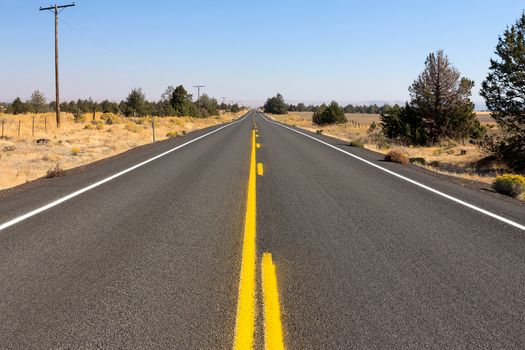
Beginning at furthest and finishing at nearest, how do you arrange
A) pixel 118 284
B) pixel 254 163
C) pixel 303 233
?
pixel 254 163 → pixel 303 233 → pixel 118 284

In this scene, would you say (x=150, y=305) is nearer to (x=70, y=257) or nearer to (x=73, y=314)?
(x=73, y=314)

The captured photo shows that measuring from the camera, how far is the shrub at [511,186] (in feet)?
29.9

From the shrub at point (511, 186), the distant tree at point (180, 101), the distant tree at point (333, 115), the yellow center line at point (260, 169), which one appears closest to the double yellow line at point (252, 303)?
the yellow center line at point (260, 169)

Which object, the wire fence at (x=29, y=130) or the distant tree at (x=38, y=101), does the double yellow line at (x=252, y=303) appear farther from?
the distant tree at (x=38, y=101)

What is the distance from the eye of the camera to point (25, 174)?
41.2 ft

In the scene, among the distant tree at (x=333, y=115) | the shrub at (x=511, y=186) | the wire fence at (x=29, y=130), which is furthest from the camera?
the distant tree at (x=333, y=115)

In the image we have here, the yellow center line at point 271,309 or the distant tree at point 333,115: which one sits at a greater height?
the distant tree at point 333,115

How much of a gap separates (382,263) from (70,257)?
3500 millimetres

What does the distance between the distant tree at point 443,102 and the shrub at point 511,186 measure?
2060 cm

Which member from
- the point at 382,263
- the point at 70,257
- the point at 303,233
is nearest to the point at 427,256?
the point at 382,263

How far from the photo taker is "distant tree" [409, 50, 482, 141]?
1115 inches

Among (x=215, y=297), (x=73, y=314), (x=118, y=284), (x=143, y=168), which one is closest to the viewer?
(x=73, y=314)

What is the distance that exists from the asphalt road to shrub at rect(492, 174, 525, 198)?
0.89m

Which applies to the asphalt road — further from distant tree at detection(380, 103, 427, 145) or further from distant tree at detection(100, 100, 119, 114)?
distant tree at detection(100, 100, 119, 114)
